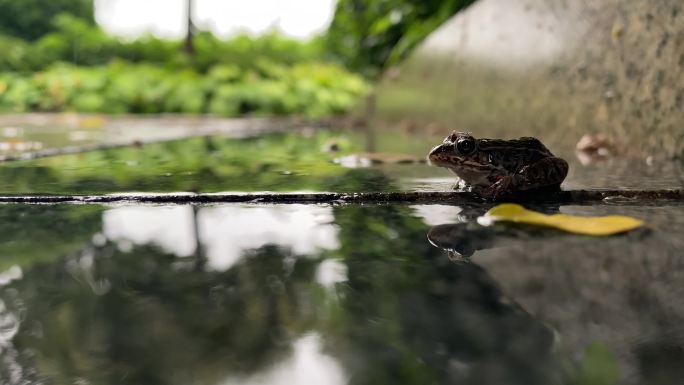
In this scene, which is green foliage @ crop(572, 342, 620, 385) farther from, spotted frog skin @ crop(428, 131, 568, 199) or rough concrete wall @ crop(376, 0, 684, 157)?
rough concrete wall @ crop(376, 0, 684, 157)

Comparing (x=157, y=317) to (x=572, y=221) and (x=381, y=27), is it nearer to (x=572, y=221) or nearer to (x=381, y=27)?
(x=572, y=221)

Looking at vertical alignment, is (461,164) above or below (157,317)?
above

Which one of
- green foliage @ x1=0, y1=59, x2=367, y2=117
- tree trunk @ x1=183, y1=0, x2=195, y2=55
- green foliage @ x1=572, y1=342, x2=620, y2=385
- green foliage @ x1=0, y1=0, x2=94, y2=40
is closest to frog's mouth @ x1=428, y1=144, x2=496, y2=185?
green foliage @ x1=572, y1=342, x2=620, y2=385

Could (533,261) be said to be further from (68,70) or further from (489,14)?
(68,70)

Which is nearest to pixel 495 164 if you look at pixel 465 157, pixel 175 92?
pixel 465 157

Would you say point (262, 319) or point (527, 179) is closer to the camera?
point (262, 319)
